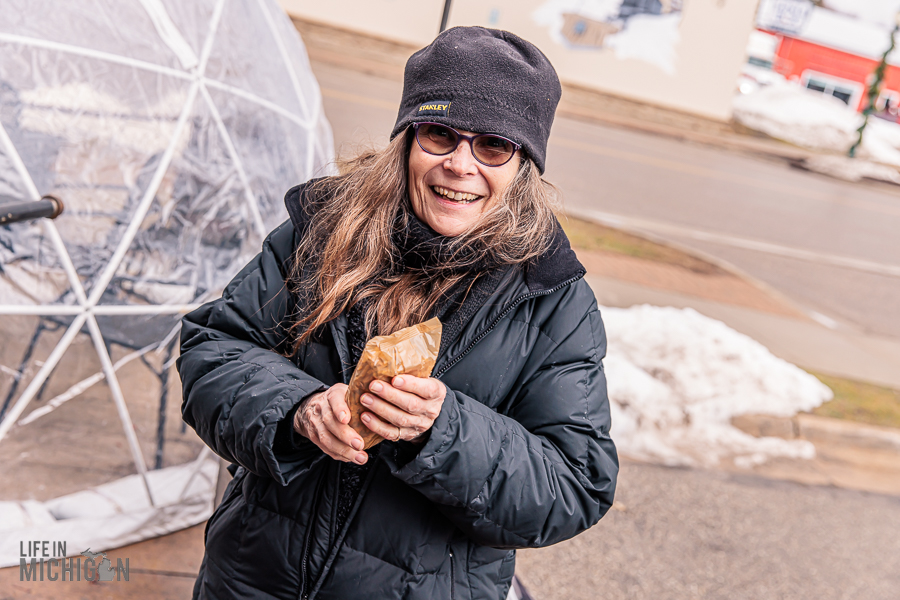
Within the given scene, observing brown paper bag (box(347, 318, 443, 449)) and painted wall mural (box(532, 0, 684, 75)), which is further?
painted wall mural (box(532, 0, 684, 75))

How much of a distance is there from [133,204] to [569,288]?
1770 mm

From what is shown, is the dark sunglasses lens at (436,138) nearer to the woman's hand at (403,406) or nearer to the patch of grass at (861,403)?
the woman's hand at (403,406)

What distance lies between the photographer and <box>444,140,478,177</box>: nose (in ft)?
5.33

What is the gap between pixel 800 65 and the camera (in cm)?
2912

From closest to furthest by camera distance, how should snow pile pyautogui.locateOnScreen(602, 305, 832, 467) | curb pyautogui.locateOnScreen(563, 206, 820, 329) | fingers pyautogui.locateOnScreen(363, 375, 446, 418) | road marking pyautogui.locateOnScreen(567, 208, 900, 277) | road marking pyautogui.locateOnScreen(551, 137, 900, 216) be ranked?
1. fingers pyautogui.locateOnScreen(363, 375, 446, 418)
2. snow pile pyautogui.locateOnScreen(602, 305, 832, 467)
3. curb pyautogui.locateOnScreen(563, 206, 820, 329)
4. road marking pyautogui.locateOnScreen(567, 208, 900, 277)
5. road marking pyautogui.locateOnScreen(551, 137, 900, 216)

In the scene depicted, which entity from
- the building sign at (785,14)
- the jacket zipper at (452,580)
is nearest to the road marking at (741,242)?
the jacket zipper at (452,580)

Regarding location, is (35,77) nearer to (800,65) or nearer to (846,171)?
(846,171)

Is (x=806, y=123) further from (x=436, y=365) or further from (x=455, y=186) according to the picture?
(x=436, y=365)

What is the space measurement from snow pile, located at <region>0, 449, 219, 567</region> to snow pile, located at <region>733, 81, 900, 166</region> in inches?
823

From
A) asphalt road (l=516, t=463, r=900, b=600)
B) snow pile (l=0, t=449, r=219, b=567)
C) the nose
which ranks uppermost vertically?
the nose

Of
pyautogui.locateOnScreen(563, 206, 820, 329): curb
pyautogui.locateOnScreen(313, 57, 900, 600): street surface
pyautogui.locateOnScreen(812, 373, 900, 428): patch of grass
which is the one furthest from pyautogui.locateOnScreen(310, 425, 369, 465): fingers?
pyautogui.locateOnScreen(563, 206, 820, 329): curb

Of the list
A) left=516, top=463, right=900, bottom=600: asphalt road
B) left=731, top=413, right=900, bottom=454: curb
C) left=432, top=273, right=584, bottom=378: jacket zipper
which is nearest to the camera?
left=432, top=273, right=584, bottom=378: jacket zipper

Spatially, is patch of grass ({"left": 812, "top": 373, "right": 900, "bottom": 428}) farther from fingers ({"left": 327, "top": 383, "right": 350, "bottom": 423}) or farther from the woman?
fingers ({"left": 327, "top": 383, "right": 350, "bottom": 423})

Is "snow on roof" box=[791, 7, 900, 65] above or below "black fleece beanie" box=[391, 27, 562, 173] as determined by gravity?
above
